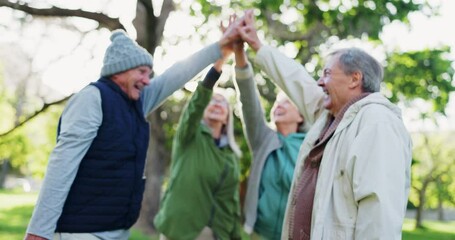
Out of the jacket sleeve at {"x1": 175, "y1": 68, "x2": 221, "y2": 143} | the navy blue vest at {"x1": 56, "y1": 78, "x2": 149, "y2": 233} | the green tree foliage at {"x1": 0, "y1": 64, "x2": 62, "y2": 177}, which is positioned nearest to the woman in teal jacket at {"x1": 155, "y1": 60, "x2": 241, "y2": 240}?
the jacket sleeve at {"x1": 175, "y1": 68, "x2": 221, "y2": 143}

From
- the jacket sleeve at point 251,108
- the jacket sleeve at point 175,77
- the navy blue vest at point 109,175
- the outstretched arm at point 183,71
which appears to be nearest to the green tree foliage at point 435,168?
the jacket sleeve at point 251,108

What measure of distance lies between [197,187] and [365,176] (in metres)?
2.23

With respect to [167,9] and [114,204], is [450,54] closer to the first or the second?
[167,9]

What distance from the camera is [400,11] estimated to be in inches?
278

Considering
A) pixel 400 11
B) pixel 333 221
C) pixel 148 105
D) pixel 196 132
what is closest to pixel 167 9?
pixel 400 11

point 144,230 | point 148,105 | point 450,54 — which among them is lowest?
point 144,230

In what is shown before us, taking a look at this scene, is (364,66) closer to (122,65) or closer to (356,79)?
(356,79)

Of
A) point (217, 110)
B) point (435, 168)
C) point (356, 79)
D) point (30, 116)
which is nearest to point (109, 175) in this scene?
point (356, 79)

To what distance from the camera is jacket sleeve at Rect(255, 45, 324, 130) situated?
3.98m

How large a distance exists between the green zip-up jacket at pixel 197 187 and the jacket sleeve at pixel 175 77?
1.46 feet

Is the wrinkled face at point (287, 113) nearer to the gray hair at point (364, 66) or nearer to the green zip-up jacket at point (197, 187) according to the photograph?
the green zip-up jacket at point (197, 187)

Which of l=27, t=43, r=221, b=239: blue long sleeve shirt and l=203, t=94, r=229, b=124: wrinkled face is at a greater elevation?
l=27, t=43, r=221, b=239: blue long sleeve shirt

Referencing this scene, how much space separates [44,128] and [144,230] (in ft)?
114

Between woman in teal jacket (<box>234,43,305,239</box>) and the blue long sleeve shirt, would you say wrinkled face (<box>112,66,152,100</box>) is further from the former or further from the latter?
woman in teal jacket (<box>234,43,305,239</box>)
